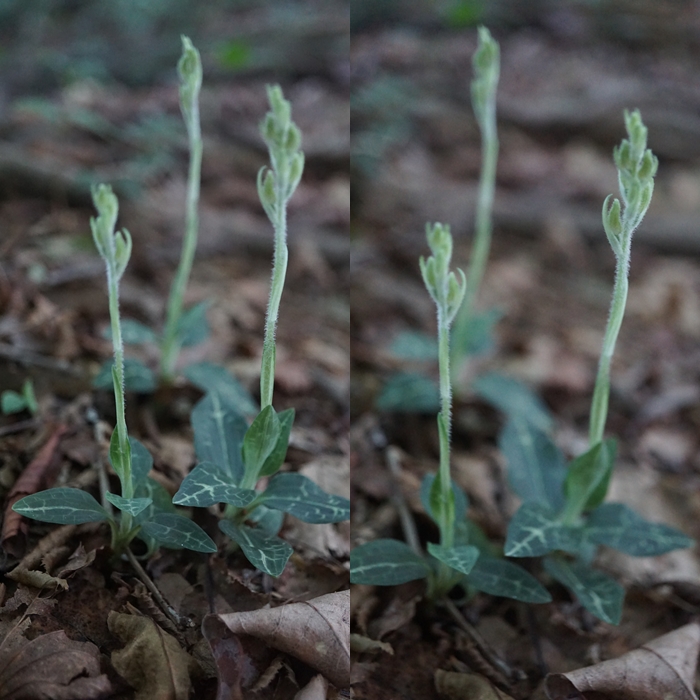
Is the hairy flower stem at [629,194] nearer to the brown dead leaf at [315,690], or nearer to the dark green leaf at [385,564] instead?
the dark green leaf at [385,564]

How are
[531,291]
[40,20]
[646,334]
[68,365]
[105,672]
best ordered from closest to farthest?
1. [105,672]
2. [68,365]
3. [646,334]
4. [531,291]
5. [40,20]

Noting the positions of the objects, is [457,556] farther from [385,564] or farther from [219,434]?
[219,434]

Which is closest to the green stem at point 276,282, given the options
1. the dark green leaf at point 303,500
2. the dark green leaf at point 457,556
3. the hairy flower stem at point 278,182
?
the hairy flower stem at point 278,182

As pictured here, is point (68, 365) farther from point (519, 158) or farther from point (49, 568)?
point (519, 158)

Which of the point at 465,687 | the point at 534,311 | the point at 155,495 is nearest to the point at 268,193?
the point at 155,495

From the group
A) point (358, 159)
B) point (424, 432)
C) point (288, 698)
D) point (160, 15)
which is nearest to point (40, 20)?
point (160, 15)

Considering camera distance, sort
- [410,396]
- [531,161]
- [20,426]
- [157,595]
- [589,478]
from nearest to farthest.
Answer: [157,595] < [589,478] < [20,426] < [410,396] < [531,161]

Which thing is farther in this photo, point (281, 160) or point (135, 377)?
point (135, 377)

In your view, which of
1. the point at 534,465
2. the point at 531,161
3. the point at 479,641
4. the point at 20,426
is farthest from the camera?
the point at 531,161
